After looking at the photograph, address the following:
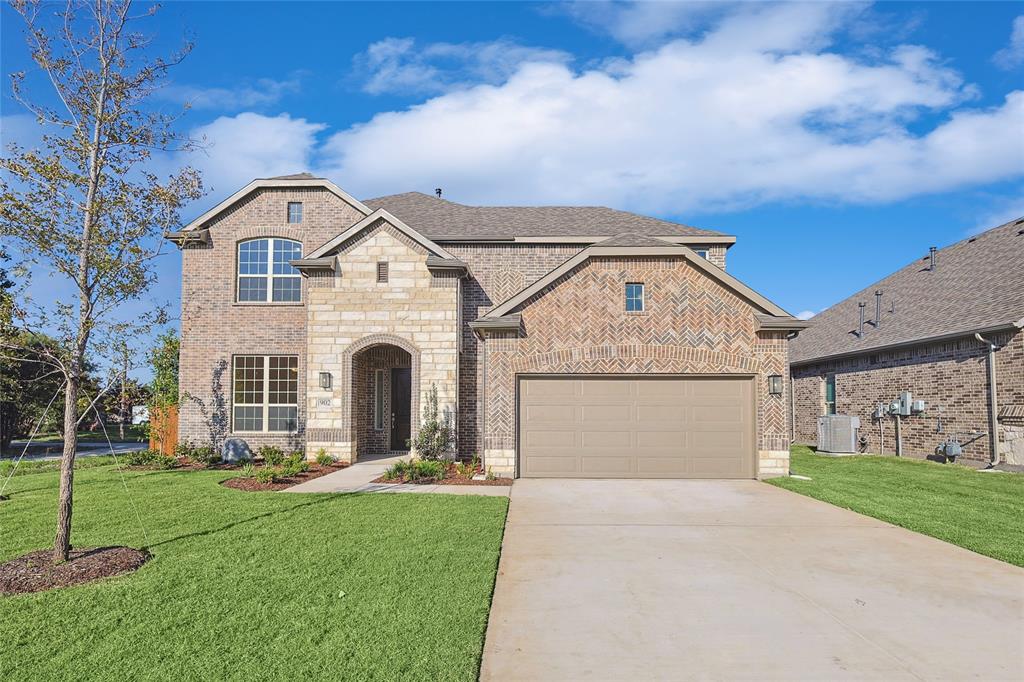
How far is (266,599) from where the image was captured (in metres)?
5.21

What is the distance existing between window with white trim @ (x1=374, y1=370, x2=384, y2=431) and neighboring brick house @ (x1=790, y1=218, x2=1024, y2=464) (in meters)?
15.9

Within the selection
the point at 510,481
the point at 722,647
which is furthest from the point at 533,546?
the point at 510,481

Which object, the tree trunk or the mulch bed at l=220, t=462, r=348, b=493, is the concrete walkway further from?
the tree trunk

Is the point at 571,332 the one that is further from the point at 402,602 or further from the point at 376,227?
the point at 402,602

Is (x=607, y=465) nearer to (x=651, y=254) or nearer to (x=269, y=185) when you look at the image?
(x=651, y=254)

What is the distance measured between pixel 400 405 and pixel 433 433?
3.17m

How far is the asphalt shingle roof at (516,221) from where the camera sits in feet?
58.3

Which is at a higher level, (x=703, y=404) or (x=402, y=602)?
(x=703, y=404)

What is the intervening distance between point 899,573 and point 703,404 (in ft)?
22.5

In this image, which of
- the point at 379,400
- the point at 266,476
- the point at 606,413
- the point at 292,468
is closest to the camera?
the point at 266,476

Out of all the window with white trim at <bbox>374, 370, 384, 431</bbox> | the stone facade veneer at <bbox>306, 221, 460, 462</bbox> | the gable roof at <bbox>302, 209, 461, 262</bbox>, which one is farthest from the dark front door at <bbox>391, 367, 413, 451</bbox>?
the gable roof at <bbox>302, 209, 461, 262</bbox>

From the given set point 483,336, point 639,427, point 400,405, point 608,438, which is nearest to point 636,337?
point 639,427

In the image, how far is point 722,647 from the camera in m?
4.46

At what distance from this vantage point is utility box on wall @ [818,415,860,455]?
61.7 feet
